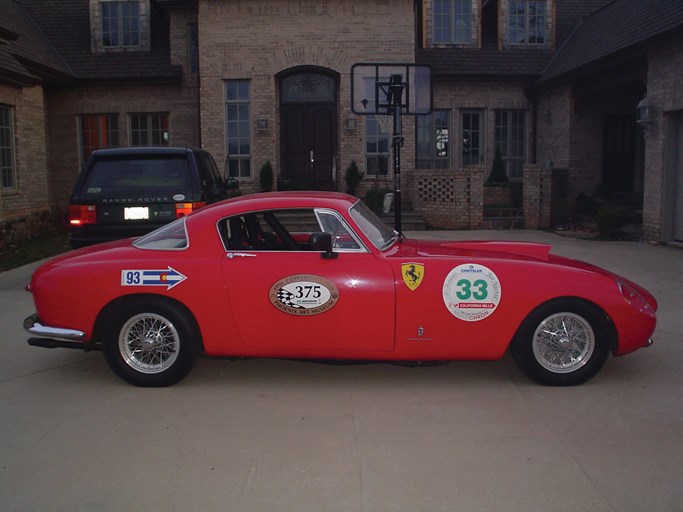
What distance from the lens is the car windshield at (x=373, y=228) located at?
216 inches

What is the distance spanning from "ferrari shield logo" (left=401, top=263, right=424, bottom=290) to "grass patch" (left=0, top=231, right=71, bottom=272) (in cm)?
880

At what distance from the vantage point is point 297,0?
18.4 metres

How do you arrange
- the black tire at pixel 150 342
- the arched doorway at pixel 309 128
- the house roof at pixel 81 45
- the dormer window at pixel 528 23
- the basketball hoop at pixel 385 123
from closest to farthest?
the black tire at pixel 150 342, the basketball hoop at pixel 385 123, the arched doorway at pixel 309 128, the house roof at pixel 81 45, the dormer window at pixel 528 23

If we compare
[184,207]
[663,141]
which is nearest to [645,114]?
[663,141]

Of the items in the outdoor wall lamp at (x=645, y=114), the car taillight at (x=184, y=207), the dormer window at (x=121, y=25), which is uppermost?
the dormer window at (x=121, y=25)

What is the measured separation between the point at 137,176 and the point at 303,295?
485 centimetres

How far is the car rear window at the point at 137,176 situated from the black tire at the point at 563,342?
544 centimetres

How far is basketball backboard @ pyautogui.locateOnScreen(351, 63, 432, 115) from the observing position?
12375 mm

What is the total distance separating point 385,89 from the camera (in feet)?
41.9

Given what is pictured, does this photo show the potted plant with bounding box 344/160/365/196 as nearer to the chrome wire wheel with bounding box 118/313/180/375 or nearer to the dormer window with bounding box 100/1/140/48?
the dormer window with bounding box 100/1/140/48

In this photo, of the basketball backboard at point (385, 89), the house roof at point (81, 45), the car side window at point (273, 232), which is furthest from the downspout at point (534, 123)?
the car side window at point (273, 232)

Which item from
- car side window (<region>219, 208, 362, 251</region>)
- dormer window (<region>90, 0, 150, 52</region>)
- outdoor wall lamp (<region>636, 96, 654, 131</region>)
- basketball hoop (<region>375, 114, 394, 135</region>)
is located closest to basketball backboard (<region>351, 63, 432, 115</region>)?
basketball hoop (<region>375, 114, 394, 135</region>)

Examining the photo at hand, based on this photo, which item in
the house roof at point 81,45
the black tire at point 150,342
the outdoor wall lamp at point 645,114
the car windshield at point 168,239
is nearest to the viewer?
the black tire at point 150,342

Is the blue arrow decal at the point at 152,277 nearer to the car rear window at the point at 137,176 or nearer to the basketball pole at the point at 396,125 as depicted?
the car rear window at the point at 137,176
